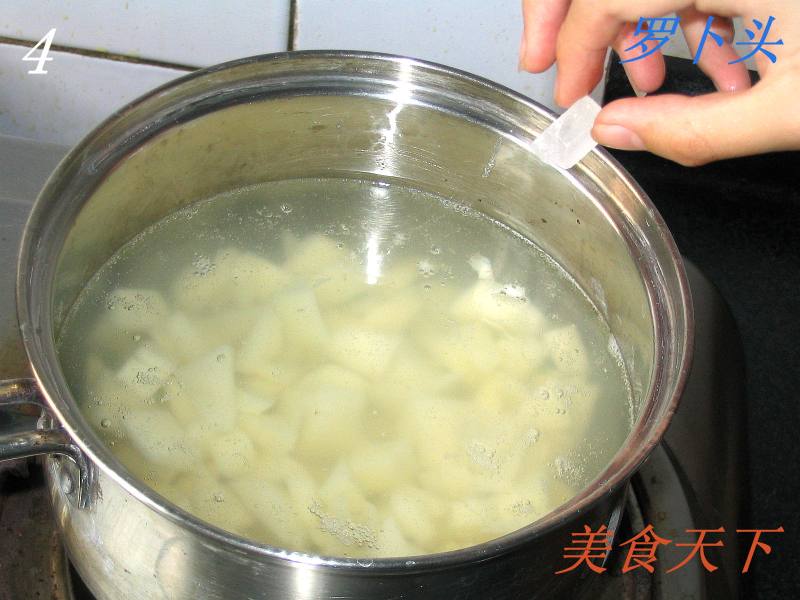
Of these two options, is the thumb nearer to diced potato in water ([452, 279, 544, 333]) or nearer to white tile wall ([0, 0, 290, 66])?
diced potato in water ([452, 279, 544, 333])

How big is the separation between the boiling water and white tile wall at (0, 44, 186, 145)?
24 cm

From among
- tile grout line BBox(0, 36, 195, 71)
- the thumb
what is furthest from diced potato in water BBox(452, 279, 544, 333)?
tile grout line BBox(0, 36, 195, 71)

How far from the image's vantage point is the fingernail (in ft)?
2.15

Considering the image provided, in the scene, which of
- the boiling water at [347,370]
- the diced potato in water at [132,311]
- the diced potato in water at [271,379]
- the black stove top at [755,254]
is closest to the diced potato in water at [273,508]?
the boiling water at [347,370]

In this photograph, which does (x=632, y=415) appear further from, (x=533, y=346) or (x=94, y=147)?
(x=94, y=147)

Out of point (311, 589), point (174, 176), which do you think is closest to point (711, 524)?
point (311, 589)

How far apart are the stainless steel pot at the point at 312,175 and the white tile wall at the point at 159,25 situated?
0.59 feet

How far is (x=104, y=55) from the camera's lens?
1.05 metres

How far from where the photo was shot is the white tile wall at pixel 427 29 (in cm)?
100

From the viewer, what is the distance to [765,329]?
1.08 meters

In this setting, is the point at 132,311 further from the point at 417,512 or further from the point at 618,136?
the point at 618,136

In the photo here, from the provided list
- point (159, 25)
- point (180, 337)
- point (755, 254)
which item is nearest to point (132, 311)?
point (180, 337)

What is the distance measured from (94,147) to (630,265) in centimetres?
47

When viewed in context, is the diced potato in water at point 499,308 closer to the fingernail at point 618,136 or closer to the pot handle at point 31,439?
the fingernail at point 618,136
